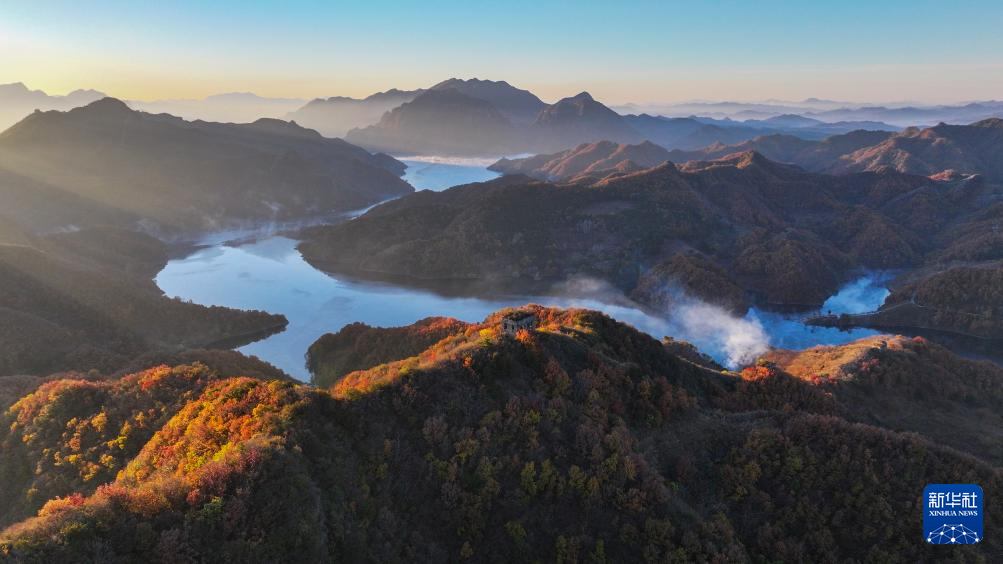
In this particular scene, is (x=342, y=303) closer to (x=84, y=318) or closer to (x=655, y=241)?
(x=84, y=318)

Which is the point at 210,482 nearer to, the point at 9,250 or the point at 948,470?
the point at 948,470

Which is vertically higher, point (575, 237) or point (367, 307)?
point (575, 237)

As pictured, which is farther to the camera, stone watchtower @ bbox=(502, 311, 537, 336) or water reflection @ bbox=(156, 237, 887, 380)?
water reflection @ bbox=(156, 237, 887, 380)

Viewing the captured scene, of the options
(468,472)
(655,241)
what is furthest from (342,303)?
(468,472)

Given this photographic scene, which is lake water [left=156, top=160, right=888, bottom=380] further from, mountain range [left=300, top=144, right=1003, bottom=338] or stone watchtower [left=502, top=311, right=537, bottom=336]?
stone watchtower [left=502, top=311, right=537, bottom=336]

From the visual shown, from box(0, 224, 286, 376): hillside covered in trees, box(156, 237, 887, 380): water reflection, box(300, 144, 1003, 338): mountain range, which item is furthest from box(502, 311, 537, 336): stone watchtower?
box(300, 144, 1003, 338): mountain range

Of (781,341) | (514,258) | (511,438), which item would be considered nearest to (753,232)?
(781,341)

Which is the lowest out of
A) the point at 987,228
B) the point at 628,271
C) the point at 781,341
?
the point at 781,341

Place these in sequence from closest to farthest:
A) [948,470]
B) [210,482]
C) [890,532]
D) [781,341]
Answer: [210,482] < [890,532] < [948,470] < [781,341]
